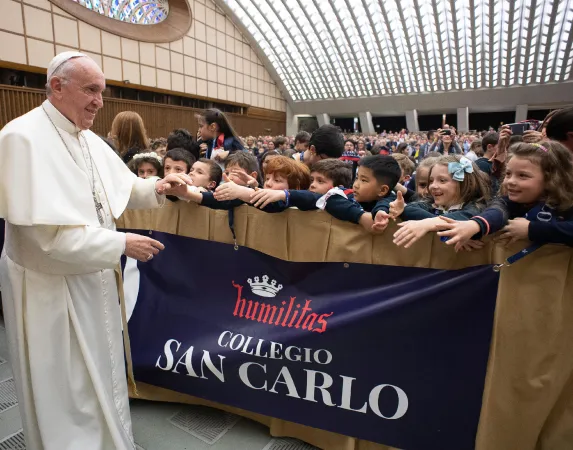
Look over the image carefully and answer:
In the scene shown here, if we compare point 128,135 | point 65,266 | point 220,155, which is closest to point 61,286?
point 65,266

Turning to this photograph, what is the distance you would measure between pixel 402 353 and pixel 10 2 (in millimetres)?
17687

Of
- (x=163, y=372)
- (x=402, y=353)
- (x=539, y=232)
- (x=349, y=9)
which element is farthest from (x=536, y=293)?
(x=349, y=9)

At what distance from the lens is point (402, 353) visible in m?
1.74

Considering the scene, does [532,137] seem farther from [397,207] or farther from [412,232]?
[412,232]

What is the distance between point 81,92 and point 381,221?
142 cm

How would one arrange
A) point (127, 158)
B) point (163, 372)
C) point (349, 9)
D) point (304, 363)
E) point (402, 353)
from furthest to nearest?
1. point (349, 9)
2. point (127, 158)
3. point (163, 372)
4. point (304, 363)
5. point (402, 353)

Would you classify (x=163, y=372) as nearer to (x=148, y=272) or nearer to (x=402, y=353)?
(x=148, y=272)

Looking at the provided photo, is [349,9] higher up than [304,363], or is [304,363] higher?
[349,9]

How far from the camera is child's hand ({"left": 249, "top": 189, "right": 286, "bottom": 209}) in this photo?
1.83m

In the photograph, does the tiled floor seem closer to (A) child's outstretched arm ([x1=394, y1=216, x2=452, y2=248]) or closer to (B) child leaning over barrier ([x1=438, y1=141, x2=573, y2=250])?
(A) child's outstretched arm ([x1=394, y1=216, x2=452, y2=248])

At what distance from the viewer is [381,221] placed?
162cm

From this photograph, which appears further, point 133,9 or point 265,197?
point 133,9

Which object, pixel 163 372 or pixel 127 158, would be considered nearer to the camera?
pixel 163 372

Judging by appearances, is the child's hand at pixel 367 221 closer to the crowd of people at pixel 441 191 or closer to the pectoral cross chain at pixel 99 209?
the crowd of people at pixel 441 191
